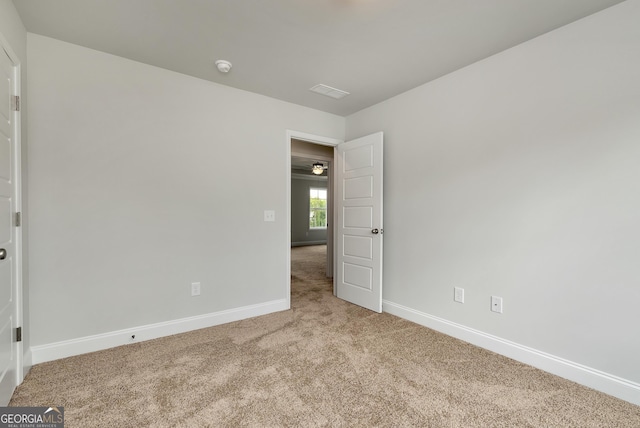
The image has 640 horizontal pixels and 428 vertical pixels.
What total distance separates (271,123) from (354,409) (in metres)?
2.87

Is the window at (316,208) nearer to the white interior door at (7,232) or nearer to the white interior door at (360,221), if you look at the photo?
the white interior door at (360,221)

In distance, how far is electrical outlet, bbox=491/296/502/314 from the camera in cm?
237

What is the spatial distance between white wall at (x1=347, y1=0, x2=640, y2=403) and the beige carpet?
363 mm

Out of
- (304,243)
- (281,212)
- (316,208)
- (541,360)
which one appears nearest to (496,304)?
(541,360)

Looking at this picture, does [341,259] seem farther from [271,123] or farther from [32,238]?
[32,238]

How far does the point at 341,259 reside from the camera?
3.79m

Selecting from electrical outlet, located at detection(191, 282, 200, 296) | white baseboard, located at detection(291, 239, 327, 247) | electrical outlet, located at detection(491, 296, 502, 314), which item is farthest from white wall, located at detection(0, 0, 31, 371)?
white baseboard, located at detection(291, 239, 327, 247)

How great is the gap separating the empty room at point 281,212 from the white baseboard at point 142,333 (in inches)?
0.8

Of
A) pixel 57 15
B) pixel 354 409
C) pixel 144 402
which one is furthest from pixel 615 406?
pixel 57 15

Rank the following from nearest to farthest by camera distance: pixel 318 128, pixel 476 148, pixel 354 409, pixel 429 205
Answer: pixel 354 409 < pixel 476 148 < pixel 429 205 < pixel 318 128

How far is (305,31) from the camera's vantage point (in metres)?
2.07

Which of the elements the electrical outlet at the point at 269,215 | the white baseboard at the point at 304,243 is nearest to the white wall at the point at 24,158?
the electrical outlet at the point at 269,215

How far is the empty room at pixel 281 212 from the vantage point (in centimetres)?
177

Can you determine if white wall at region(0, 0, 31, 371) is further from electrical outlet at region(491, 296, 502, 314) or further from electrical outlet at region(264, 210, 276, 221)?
electrical outlet at region(491, 296, 502, 314)
